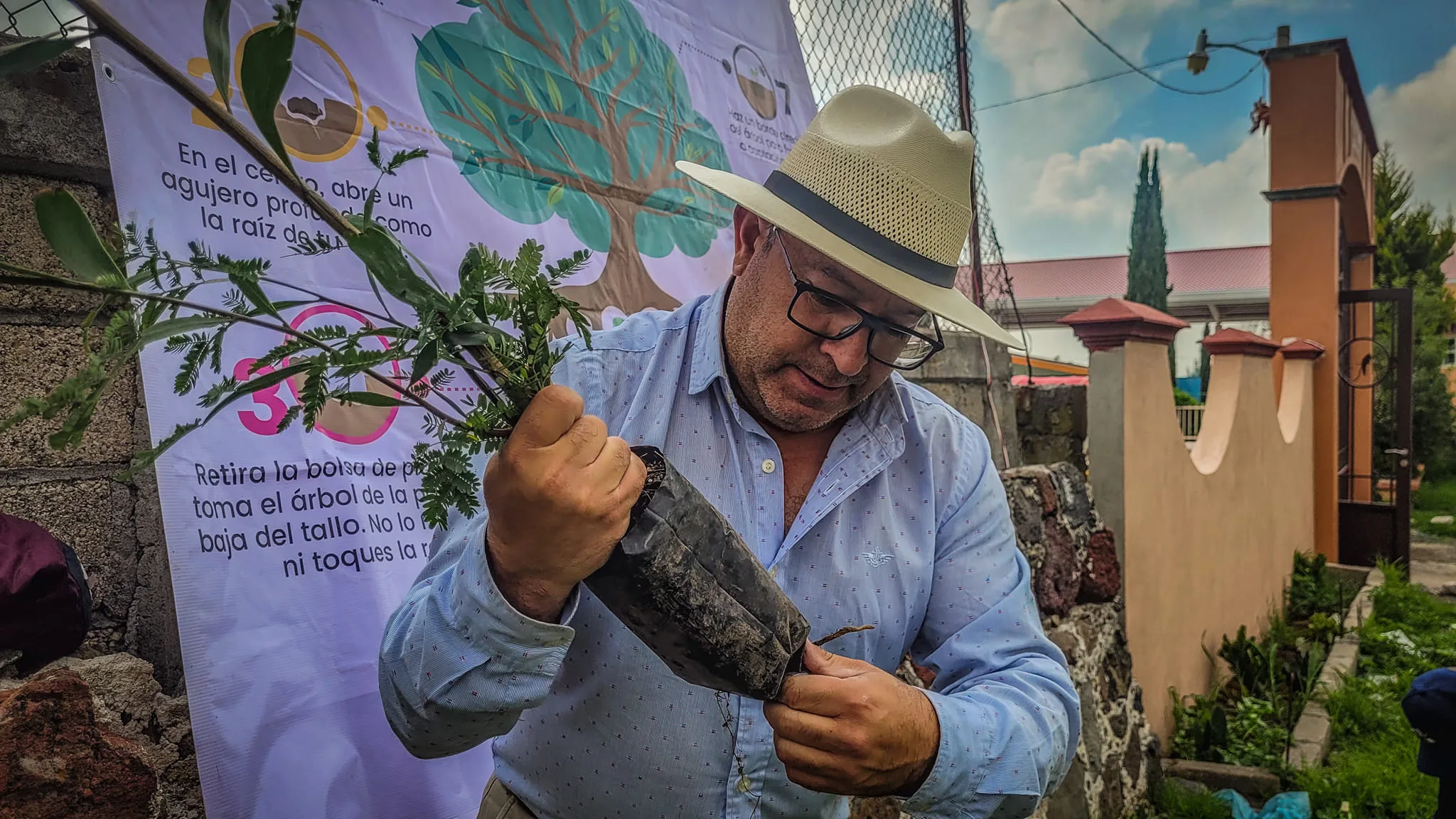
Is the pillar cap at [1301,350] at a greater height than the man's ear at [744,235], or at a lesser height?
greater

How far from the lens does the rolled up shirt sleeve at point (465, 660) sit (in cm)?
122

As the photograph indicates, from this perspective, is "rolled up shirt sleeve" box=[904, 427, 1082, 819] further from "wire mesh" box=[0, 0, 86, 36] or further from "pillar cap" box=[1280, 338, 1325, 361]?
"pillar cap" box=[1280, 338, 1325, 361]

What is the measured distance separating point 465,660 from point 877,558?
785 mm

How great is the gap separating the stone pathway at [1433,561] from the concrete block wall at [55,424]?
11.8 m

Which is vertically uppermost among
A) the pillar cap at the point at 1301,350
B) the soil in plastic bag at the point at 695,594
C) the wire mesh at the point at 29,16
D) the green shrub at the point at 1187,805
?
the pillar cap at the point at 1301,350

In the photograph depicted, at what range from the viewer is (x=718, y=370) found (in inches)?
66.8

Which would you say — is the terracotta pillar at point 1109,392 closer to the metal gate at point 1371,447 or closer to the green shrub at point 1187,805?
the green shrub at point 1187,805

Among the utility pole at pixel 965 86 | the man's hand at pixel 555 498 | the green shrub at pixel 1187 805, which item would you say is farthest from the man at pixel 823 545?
the utility pole at pixel 965 86

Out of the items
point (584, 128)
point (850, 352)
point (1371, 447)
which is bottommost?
point (850, 352)

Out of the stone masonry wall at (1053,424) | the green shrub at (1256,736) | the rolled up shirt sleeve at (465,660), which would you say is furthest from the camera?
the stone masonry wall at (1053,424)

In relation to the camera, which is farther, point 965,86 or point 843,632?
point 965,86

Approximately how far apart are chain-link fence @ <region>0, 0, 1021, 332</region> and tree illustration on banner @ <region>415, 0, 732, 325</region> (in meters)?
1.01

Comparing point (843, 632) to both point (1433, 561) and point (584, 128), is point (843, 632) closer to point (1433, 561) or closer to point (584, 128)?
point (584, 128)

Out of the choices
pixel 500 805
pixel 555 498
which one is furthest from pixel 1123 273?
pixel 555 498
